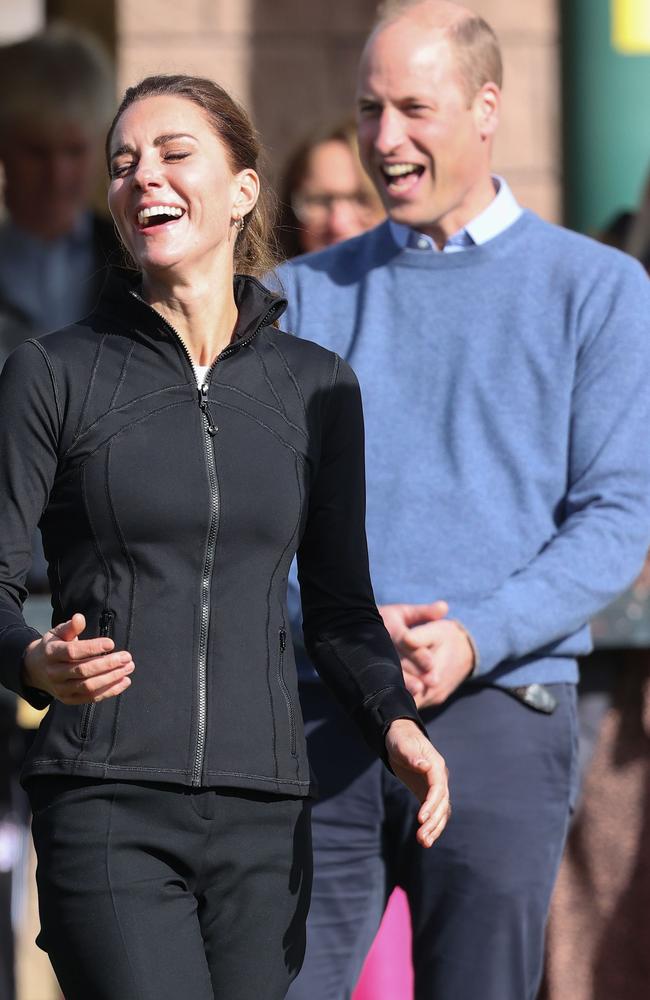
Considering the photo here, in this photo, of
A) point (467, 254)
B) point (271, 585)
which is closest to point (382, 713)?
point (271, 585)

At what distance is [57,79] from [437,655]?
11.2 ft

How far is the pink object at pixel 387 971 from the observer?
404 centimetres

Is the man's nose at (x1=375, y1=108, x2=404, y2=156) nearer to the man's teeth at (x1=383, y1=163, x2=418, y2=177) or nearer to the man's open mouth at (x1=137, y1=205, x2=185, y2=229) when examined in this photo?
the man's teeth at (x1=383, y1=163, x2=418, y2=177)

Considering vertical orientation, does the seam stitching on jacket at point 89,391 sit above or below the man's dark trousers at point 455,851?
above

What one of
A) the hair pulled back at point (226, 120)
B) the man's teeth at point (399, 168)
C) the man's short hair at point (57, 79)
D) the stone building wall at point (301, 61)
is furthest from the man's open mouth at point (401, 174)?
the man's short hair at point (57, 79)

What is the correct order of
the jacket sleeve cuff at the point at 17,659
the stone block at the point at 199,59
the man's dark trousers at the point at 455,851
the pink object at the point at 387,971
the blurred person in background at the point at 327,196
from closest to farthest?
the jacket sleeve cuff at the point at 17,659 → the man's dark trousers at the point at 455,851 → the pink object at the point at 387,971 → the blurred person in background at the point at 327,196 → the stone block at the point at 199,59

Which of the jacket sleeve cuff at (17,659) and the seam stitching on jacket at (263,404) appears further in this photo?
the seam stitching on jacket at (263,404)

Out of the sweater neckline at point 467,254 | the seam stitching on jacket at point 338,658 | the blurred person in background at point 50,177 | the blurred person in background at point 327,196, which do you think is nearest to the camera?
the seam stitching on jacket at point 338,658

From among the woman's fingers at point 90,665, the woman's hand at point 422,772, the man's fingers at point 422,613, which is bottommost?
the man's fingers at point 422,613

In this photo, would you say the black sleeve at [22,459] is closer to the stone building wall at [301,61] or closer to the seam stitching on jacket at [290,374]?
the seam stitching on jacket at [290,374]

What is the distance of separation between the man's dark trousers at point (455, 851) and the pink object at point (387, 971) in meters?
0.85

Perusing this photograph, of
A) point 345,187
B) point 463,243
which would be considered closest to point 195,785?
point 463,243

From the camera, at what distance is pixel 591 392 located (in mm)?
3201

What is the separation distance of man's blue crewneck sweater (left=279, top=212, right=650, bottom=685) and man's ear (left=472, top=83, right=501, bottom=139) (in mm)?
275
